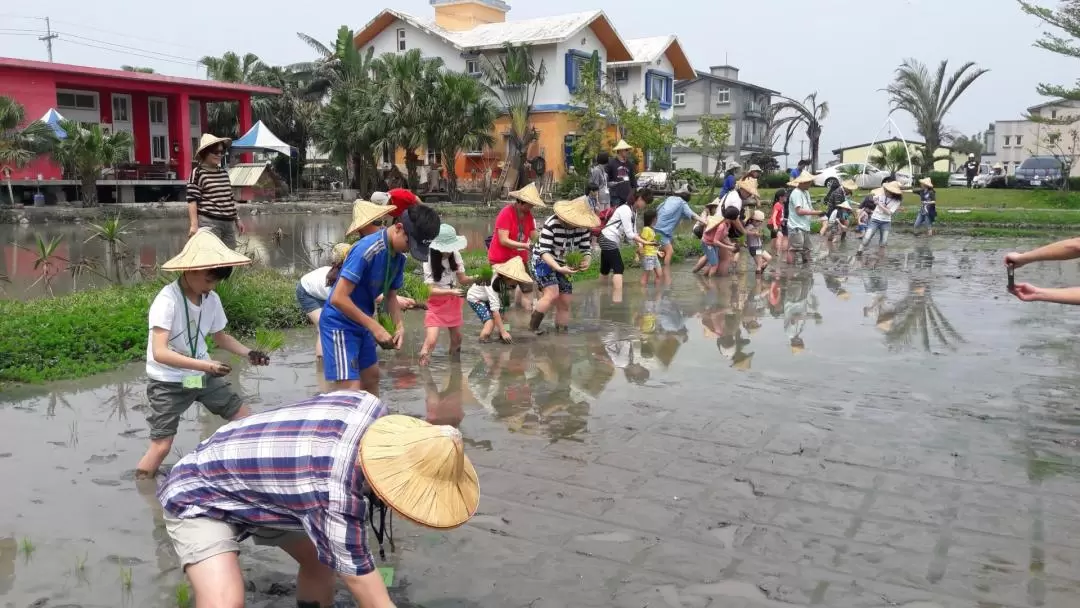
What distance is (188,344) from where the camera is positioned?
480cm

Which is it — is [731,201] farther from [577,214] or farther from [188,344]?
[188,344]

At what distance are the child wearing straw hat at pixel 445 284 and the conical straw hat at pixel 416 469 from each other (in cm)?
419

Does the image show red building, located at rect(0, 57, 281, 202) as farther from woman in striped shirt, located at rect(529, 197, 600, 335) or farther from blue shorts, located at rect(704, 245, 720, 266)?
woman in striped shirt, located at rect(529, 197, 600, 335)

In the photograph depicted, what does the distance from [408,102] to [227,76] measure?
12598mm

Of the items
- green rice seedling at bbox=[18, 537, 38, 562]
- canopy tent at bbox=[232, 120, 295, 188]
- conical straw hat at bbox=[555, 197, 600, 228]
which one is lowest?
green rice seedling at bbox=[18, 537, 38, 562]

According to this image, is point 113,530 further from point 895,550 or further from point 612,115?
point 612,115

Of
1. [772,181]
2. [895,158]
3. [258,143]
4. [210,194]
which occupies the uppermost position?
[258,143]

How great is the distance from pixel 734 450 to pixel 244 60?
40.3 metres

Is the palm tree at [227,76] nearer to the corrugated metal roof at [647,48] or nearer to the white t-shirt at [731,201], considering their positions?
the corrugated metal roof at [647,48]

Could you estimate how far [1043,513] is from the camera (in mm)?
4727

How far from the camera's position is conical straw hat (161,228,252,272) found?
4.47m

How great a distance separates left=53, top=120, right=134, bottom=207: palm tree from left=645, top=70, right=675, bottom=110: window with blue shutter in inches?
A: 910

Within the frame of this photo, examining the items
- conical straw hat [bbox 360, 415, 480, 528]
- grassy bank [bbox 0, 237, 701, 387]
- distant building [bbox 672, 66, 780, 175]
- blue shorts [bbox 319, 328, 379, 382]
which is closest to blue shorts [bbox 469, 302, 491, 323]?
grassy bank [bbox 0, 237, 701, 387]

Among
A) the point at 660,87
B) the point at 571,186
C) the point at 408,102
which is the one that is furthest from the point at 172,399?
the point at 660,87
